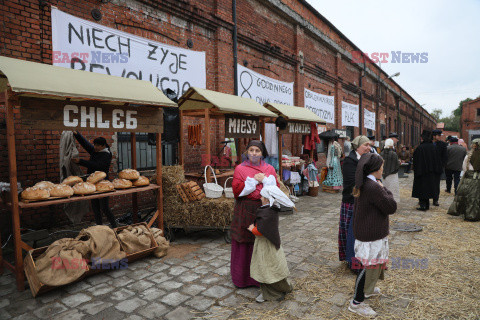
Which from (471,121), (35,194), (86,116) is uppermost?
(471,121)

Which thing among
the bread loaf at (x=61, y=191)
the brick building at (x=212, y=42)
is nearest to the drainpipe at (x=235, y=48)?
the brick building at (x=212, y=42)

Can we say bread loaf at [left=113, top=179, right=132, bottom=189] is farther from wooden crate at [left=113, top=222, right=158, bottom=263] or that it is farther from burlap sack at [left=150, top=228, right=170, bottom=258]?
burlap sack at [left=150, top=228, right=170, bottom=258]

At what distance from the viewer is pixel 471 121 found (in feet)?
149

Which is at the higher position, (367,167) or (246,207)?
(367,167)

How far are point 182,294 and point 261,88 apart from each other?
9044mm

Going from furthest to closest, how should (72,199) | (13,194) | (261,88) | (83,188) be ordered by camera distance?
(261,88) → (83,188) → (72,199) → (13,194)

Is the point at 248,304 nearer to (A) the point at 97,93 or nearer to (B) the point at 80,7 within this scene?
(A) the point at 97,93

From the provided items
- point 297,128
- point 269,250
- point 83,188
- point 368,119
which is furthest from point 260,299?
point 368,119

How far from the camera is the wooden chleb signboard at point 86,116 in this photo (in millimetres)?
3934

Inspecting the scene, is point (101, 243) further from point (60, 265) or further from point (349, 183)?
point (349, 183)

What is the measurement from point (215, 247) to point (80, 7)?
5629 millimetres

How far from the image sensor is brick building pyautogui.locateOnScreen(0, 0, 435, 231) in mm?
5535

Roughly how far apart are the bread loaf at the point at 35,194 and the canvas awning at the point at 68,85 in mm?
1335

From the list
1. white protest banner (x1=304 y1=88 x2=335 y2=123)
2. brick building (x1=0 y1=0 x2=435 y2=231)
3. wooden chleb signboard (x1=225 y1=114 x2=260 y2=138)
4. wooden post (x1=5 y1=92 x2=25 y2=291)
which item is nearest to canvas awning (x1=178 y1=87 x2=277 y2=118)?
wooden chleb signboard (x1=225 y1=114 x2=260 y2=138)
